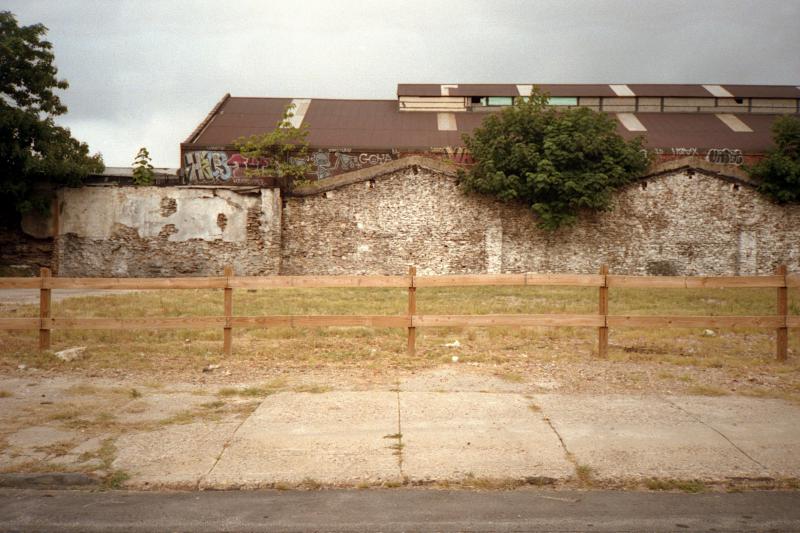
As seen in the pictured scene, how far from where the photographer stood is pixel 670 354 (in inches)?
392

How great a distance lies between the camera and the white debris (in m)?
9.05

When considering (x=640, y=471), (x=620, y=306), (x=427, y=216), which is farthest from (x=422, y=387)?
(x=427, y=216)

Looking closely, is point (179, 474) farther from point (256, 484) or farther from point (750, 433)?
point (750, 433)

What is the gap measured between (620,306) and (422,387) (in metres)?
9.05

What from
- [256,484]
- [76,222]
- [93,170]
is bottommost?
[256,484]

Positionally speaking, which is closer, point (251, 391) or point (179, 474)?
point (179, 474)

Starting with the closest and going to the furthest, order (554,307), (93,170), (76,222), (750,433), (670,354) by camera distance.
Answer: (750,433)
(670,354)
(554,307)
(76,222)
(93,170)

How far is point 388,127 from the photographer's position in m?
35.2

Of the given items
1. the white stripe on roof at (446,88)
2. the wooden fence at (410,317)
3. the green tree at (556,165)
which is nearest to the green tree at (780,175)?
the green tree at (556,165)

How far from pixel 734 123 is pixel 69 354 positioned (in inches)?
1438

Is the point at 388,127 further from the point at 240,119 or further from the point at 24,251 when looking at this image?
the point at 24,251

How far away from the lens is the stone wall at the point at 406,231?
2366 centimetres

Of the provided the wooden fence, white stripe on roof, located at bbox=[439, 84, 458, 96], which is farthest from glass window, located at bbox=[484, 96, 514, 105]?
the wooden fence

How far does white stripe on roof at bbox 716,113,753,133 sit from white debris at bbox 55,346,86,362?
115 feet
